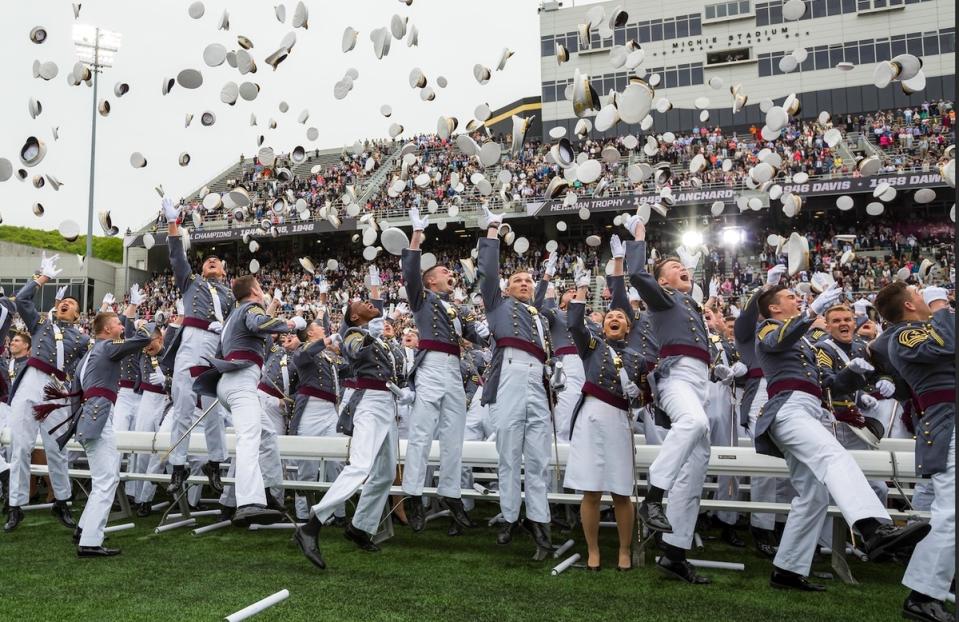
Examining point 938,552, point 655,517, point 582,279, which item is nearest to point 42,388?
point 582,279

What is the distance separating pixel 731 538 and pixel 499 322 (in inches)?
111

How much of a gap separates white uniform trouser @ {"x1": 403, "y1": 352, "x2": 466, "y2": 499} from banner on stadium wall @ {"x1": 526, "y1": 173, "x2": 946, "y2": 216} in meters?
22.2

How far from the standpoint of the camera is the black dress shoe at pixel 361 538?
6.31 meters

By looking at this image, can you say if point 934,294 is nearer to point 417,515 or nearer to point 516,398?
point 516,398

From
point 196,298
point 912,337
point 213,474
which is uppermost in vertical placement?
point 196,298

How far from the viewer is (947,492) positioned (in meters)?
4.36

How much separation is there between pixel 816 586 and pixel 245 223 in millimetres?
34482

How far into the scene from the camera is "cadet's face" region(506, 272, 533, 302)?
6.92m

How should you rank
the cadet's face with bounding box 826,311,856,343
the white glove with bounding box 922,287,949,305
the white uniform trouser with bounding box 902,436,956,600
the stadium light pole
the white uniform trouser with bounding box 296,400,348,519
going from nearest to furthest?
the white uniform trouser with bounding box 902,436,956,600, the white glove with bounding box 922,287,949,305, the cadet's face with bounding box 826,311,856,343, the white uniform trouser with bounding box 296,400,348,519, the stadium light pole

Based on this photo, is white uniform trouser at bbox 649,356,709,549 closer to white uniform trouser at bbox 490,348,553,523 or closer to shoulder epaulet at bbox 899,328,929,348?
white uniform trouser at bbox 490,348,553,523

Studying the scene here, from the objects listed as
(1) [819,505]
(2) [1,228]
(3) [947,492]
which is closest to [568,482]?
(1) [819,505]

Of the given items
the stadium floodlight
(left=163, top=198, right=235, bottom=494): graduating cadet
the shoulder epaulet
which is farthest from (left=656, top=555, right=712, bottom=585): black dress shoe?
the stadium floodlight

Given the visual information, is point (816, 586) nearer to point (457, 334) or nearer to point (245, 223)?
point (457, 334)

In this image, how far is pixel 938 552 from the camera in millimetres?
4227
